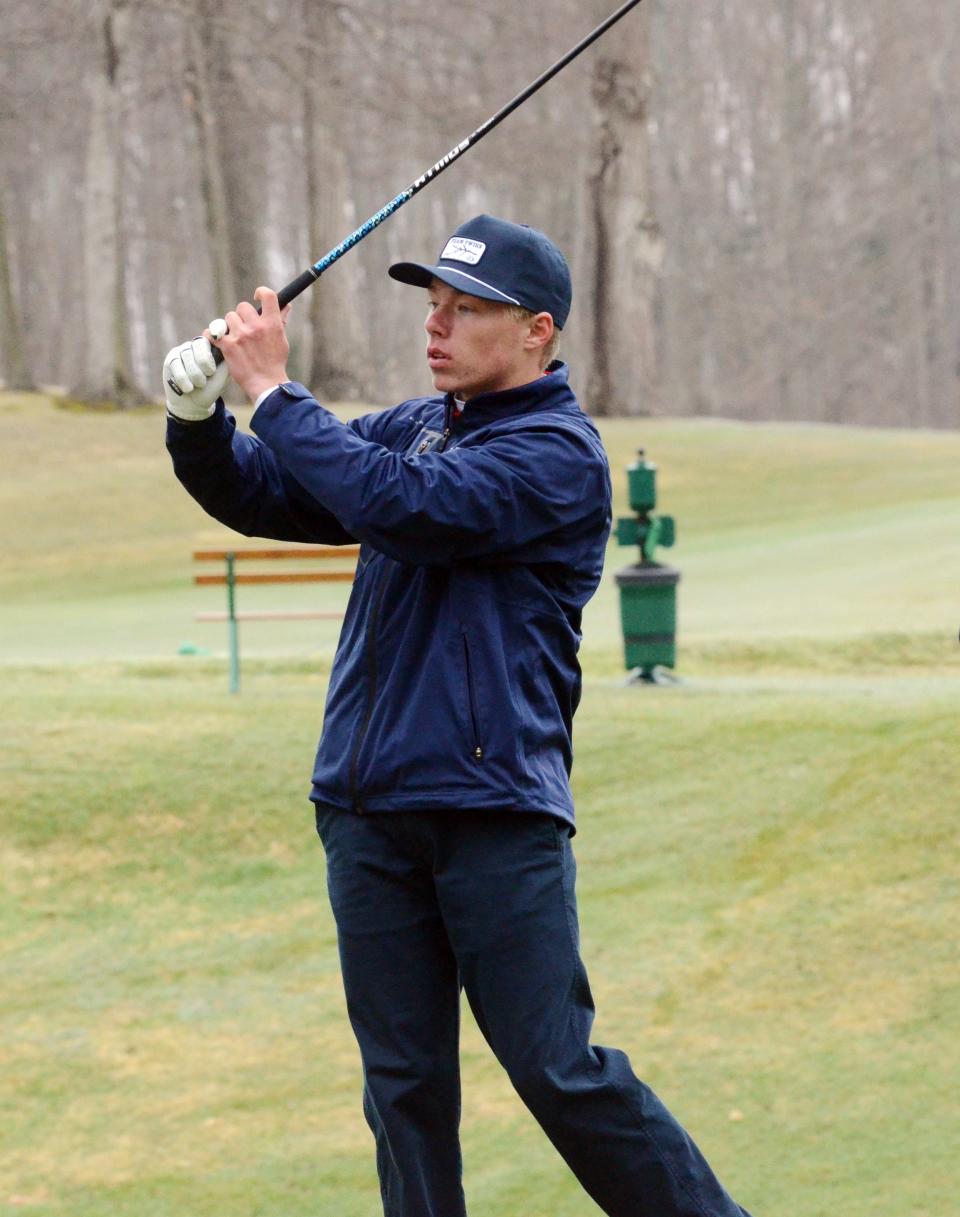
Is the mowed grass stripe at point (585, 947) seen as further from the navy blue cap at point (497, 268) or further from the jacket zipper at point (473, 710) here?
the navy blue cap at point (497, 268)

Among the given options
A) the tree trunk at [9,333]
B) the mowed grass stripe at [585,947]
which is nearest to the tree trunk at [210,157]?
the tree trunk at [9,333]

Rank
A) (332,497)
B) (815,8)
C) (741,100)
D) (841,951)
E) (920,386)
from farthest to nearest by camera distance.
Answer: (920,386) < (741,100) < (815,8) < (841,951) < (332,497)

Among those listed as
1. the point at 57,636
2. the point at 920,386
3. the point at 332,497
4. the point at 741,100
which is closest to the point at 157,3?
the point at 57,636

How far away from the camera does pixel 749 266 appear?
52094mm

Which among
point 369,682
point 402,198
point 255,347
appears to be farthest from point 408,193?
point 369,682

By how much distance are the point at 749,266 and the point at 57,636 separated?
39897 mm

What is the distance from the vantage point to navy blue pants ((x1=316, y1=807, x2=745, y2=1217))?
10.5 feet

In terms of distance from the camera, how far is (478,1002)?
324 centimetres

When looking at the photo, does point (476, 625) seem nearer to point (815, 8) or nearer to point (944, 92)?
point (815, 8)

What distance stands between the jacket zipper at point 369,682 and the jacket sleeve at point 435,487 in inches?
5.4

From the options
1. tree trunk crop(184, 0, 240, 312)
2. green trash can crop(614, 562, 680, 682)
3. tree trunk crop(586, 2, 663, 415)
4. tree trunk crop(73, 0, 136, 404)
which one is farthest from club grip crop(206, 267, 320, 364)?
tree trunk crop(586, 2, 663, 415)

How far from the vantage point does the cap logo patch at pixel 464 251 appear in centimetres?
332

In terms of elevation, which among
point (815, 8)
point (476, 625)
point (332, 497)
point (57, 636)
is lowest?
point (57, 636)

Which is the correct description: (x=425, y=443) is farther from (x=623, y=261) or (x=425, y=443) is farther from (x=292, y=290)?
(x=623, y=261)
